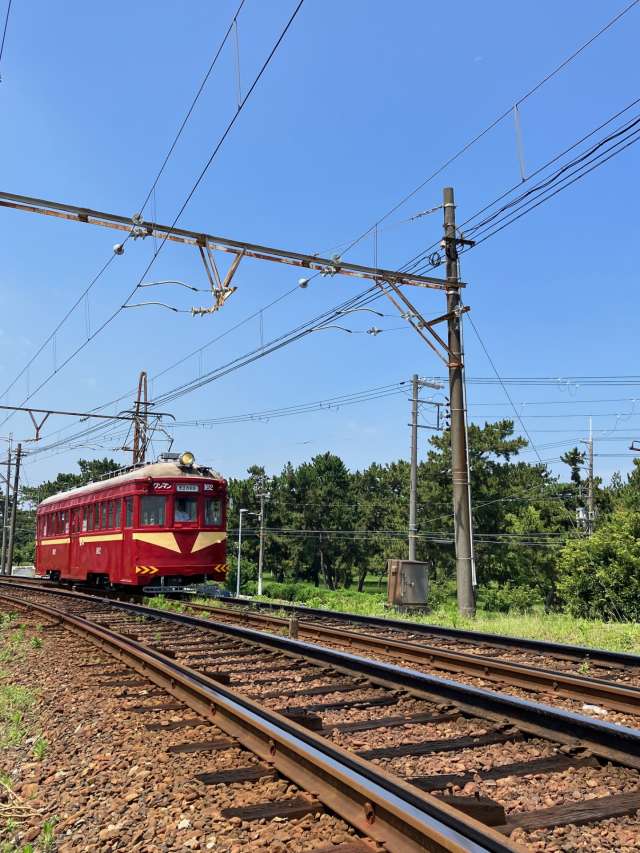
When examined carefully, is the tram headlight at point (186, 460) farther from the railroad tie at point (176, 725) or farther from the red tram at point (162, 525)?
the railroad tie at point (176, 725)

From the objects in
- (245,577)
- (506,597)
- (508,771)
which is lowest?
(245,577)

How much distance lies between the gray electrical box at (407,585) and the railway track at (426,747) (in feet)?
25.2

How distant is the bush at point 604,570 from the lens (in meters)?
22.0

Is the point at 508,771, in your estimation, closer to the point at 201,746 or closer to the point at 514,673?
the point at 201,746

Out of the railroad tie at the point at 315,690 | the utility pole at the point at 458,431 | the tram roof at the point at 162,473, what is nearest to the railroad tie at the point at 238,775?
the railroad tie at the point at 315,690

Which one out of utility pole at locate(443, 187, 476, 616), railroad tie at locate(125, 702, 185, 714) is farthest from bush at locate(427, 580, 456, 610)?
railroad tie at locate(125, 702, 185, 714)

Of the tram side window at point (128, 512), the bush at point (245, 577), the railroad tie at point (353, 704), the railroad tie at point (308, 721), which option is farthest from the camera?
the bush at point (245, 577)

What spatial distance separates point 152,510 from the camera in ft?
55.2

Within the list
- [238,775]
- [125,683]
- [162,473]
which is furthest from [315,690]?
[162,473]

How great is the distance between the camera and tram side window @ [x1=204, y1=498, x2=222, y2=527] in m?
17.5

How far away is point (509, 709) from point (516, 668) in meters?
2.02

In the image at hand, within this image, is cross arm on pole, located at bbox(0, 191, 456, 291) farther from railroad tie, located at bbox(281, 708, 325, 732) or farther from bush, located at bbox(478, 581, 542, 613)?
bush, located at bbox(478, 581, 542, 613)

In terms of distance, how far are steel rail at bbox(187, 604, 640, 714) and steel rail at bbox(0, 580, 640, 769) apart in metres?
1.08

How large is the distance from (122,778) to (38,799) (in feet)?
1.55
